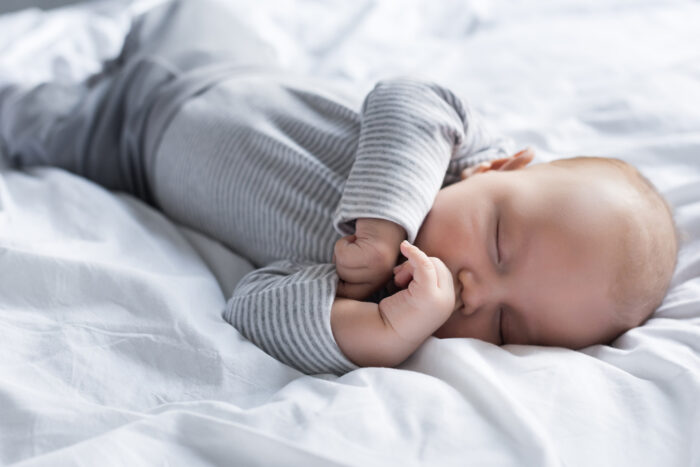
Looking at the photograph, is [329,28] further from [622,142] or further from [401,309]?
[401,309]

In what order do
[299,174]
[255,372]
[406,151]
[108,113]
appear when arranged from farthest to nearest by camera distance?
[108,113]
[299,174]
[406,151]
[255,372]

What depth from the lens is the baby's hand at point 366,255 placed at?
848mm

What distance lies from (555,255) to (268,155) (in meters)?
0.47

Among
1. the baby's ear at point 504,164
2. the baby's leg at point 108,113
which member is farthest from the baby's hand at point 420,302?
the baby's leg at point 108,113

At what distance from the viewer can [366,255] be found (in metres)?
0.85

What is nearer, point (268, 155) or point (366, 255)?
point (366, 255)

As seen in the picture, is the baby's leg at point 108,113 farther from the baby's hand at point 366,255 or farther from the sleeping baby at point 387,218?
the baby's hand at point 366,255

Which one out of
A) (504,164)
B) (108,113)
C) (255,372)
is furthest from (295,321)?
(108,113)

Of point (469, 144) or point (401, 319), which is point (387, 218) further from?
point (469, 144)

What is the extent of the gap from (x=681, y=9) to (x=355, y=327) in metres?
1.46

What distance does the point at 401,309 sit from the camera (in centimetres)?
80

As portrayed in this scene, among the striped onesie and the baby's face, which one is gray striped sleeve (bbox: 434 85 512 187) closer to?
the striped onesie

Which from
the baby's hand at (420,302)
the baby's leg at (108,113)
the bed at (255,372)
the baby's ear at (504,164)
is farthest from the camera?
the baby's leg at (108,113)

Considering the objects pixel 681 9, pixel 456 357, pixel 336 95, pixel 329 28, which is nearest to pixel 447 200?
pixel 456 357
